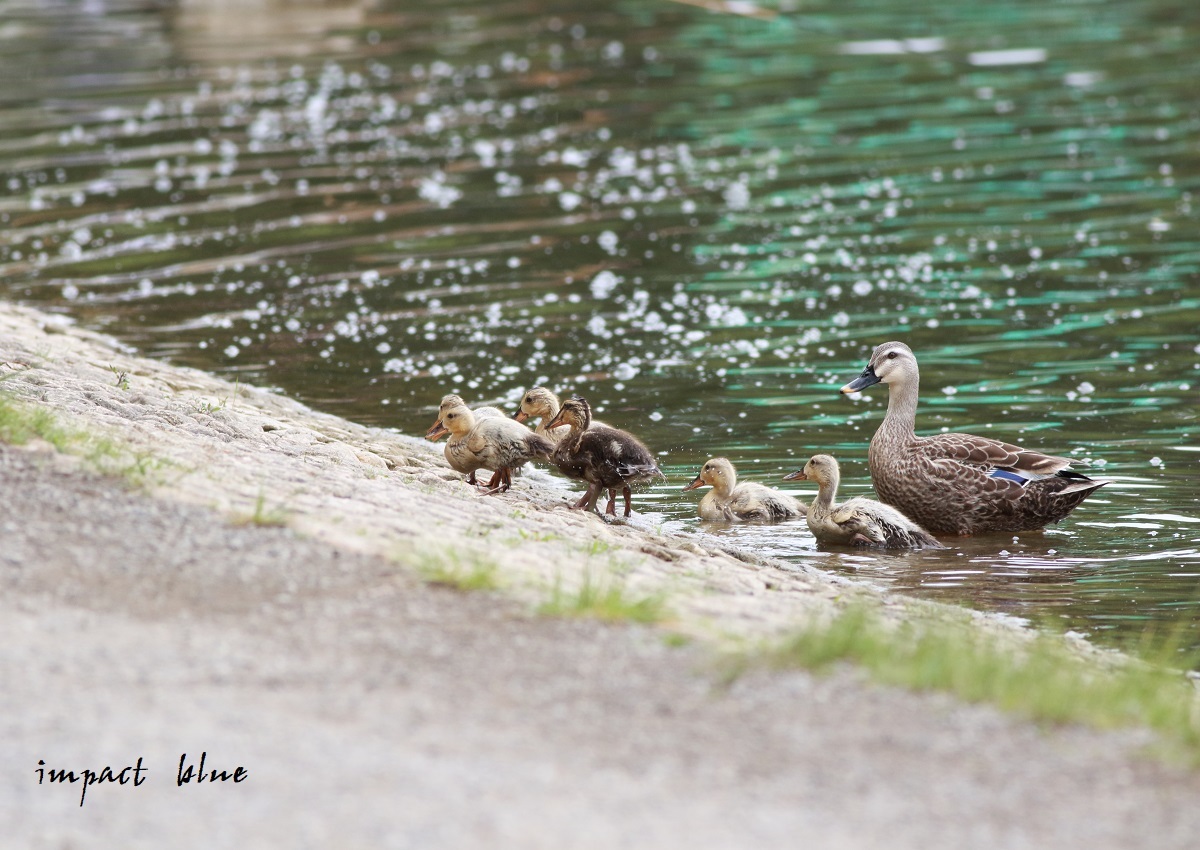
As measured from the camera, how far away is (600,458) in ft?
33.9

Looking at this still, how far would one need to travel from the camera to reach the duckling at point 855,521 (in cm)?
1055

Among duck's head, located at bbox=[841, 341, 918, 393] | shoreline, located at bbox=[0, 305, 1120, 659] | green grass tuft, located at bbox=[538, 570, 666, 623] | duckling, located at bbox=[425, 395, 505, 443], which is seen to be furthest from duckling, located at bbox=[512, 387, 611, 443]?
green grass tuft, located at bbox=[538, 570, 666, 623]

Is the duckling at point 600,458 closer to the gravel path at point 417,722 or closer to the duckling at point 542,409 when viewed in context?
the duckling at point 542,409

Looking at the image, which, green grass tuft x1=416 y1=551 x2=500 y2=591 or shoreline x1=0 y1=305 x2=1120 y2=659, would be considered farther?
shoreline x1=0 y1=305 x2=1120 y2=659

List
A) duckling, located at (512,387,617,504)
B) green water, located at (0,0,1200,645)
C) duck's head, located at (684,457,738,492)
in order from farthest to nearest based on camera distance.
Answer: green water, located at (0,0,1200,645), duckling, located at (512,387,617,504), duck's head, located at (684,457,738,492)

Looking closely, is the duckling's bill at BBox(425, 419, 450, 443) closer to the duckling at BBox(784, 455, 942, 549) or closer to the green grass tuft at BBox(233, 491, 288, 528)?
the duckling at BBox(784, 455, 942, 549)

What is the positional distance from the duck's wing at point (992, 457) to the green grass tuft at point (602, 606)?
4842 mm

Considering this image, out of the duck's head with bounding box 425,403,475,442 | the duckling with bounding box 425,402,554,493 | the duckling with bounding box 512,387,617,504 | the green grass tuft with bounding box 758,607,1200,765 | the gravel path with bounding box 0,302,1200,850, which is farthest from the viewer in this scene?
the duckling with bounding box 512,387,617,504

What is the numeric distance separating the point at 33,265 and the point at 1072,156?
14952 mm

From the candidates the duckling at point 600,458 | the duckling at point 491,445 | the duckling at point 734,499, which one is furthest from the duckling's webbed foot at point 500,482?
the duckling at point 734,499

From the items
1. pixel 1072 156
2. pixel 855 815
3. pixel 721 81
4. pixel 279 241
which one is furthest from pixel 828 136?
pixel 855 815

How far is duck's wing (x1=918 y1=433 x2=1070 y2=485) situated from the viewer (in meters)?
10.8

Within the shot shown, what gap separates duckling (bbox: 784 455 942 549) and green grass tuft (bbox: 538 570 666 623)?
4.03 meters

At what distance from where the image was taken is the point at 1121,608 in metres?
9.10
